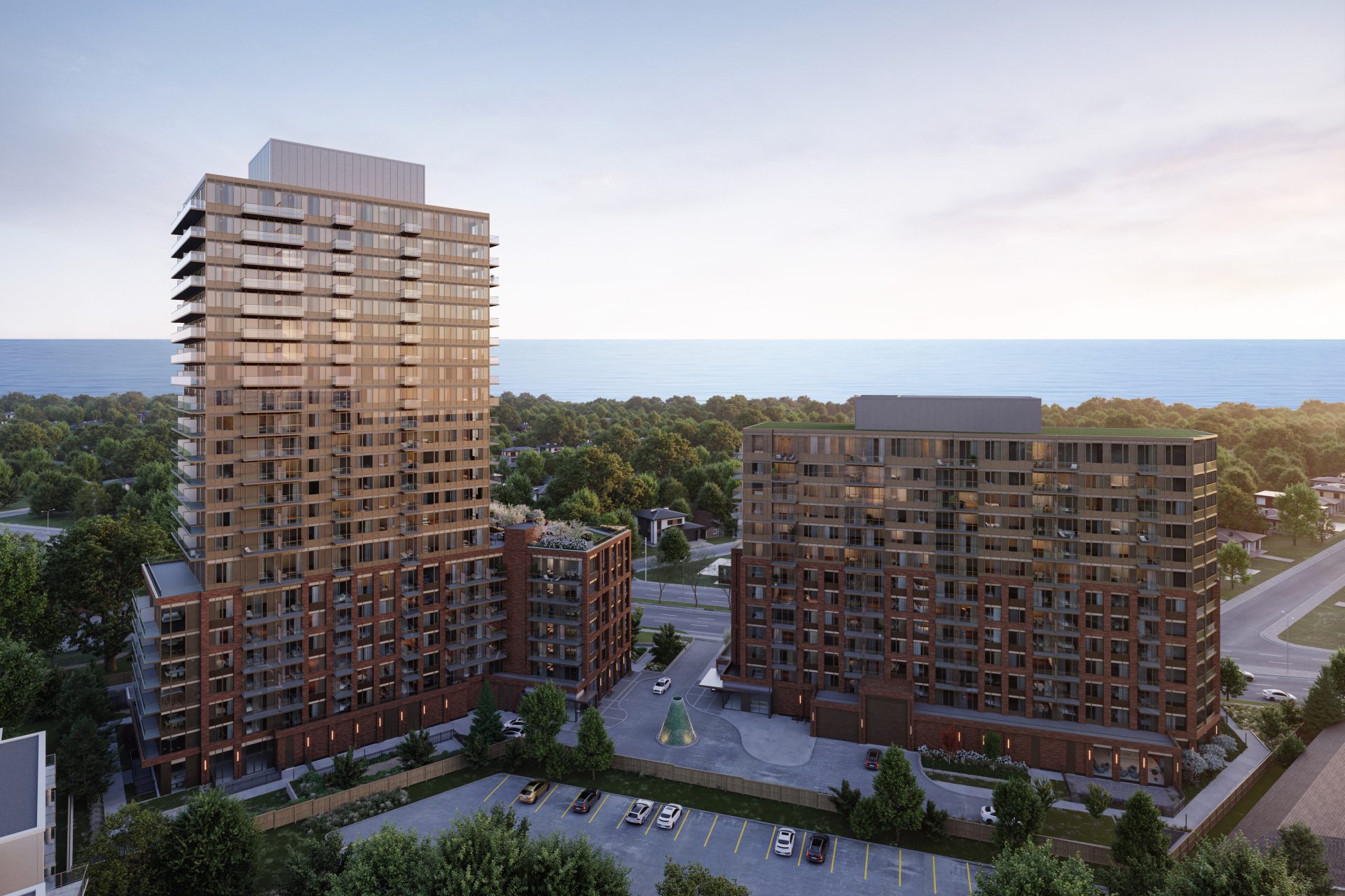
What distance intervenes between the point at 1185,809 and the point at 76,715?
332 feet

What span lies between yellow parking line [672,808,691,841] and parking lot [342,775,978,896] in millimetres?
111

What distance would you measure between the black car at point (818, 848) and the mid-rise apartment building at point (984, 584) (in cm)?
1714

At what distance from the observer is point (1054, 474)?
71125mm

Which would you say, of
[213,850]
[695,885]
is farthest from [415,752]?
[695,885]

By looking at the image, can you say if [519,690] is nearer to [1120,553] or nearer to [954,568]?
[954,568]

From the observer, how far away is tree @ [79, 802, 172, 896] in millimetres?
45250

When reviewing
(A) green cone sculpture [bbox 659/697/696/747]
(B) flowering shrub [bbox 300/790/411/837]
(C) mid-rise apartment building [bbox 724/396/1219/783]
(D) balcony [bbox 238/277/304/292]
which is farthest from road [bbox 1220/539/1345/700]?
(D) balcony [bbox 238/277/304/292]

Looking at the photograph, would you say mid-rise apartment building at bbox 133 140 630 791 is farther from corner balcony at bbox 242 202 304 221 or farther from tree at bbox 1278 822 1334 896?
tree at bbox 1278 822 1334 896

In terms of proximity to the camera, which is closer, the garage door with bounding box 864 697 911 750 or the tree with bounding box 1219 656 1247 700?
the garage door with bounding box 864 697 911 750

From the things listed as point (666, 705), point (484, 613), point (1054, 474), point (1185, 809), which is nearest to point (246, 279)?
point (484, 613)

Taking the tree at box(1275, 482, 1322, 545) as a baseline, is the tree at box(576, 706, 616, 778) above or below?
below

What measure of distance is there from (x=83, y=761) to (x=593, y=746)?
42.8 metres

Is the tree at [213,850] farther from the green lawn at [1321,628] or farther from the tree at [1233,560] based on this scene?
the tree at [1233,560]

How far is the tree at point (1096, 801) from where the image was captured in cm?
5925
